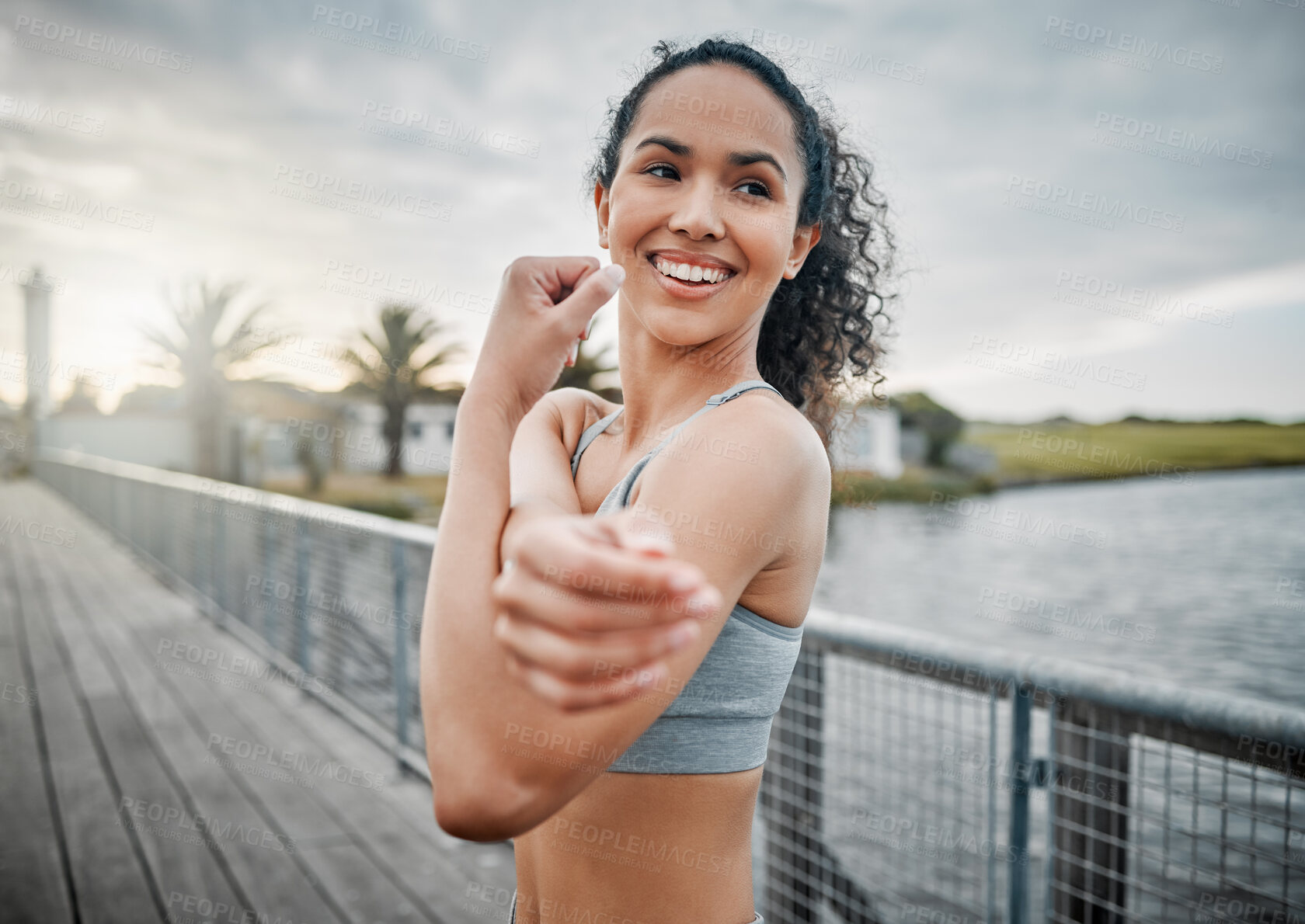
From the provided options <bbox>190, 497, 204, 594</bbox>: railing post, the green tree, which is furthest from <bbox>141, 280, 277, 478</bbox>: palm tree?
the green tree

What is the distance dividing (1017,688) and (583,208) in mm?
1268

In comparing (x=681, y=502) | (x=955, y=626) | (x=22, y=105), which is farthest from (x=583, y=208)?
(x=955, y=626)

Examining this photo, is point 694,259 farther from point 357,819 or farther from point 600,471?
point 357,819

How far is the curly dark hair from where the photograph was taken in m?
1.05

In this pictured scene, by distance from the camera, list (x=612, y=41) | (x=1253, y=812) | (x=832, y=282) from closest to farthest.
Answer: (x=832, y=282) < (x=1253, y=812) < (x=612, y=41)

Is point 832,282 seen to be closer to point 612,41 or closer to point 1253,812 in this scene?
point 612,41

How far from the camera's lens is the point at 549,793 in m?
0.68

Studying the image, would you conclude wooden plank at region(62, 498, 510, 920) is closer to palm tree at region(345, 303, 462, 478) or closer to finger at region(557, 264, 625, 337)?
finger at region(557, 264, 625, 337)

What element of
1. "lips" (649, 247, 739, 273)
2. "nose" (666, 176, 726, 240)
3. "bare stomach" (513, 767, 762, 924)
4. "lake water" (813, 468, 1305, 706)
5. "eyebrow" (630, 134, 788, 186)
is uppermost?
"eyebrow" (630, 134, 788, 186)

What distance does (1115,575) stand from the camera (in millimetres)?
37719

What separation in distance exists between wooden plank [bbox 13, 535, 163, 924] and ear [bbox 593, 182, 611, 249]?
8.65 ft

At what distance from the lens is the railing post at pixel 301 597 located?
472 cm

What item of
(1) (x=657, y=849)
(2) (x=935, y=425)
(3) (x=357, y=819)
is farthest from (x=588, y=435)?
(2) (x=935, y=425)

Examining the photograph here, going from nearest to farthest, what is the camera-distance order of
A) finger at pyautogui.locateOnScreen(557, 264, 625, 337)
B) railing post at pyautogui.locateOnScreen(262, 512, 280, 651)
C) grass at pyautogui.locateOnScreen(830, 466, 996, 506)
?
finger at pyautogui.locateOnScreen(557, 264, 625, 337), railing post at pyautogui.locateOnScreen(262, 512, 280, 651), grass at pyautogui.locateOnScreen(830, 466, 996, 506)
